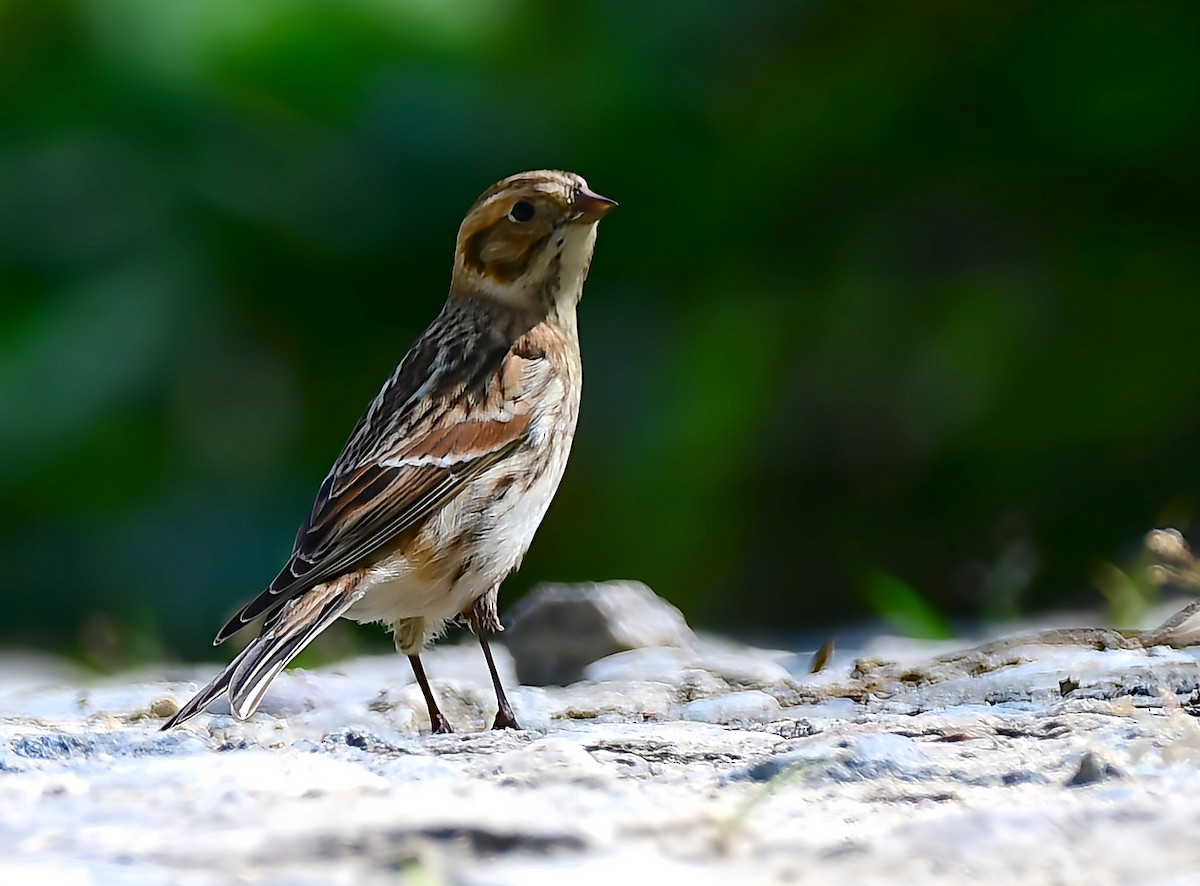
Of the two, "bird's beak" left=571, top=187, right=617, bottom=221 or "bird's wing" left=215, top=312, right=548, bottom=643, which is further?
"bird's beak" left=571, top=187, right=617, bottom=221

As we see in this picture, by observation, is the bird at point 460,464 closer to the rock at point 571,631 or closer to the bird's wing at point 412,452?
the bird's wing at point 412,452

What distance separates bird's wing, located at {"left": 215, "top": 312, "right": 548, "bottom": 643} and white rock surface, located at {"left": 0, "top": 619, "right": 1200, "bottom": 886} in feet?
1.03

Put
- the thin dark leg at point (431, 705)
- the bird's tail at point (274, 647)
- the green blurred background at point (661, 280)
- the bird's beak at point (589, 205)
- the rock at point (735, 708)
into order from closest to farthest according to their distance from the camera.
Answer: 1. the bird's tail at point (274, 647)
2. the rock at point (735, 708)
3. the thin dark leg at point (431, 705)
4. the bird's beak at point (589, 205)
5. the green blurred background at point (661, 280)

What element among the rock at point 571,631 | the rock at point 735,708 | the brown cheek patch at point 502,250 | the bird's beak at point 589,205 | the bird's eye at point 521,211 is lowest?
the rock at point 571,631

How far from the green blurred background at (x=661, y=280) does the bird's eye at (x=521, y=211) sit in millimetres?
2166

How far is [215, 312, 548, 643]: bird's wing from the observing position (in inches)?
141

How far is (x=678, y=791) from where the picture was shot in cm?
237

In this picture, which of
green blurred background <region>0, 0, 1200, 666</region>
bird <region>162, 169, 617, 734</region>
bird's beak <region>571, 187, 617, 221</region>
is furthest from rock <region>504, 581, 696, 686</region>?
green blurred background <region>0, 0, 1200, 666</region>

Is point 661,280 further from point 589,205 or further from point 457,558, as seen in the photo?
point 457,558

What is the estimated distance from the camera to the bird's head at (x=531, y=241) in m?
4.25

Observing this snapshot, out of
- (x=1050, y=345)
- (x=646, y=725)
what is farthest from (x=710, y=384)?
(x=646, y=725)

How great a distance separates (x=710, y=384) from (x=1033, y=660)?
10.8 ft

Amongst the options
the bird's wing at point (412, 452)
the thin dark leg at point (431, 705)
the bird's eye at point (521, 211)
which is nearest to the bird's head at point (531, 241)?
the bird's eye at point (521, 211)

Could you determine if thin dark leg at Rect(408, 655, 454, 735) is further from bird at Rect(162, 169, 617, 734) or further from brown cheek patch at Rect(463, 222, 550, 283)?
brown cheek patch at Rect(463, 222, 550, 283)
